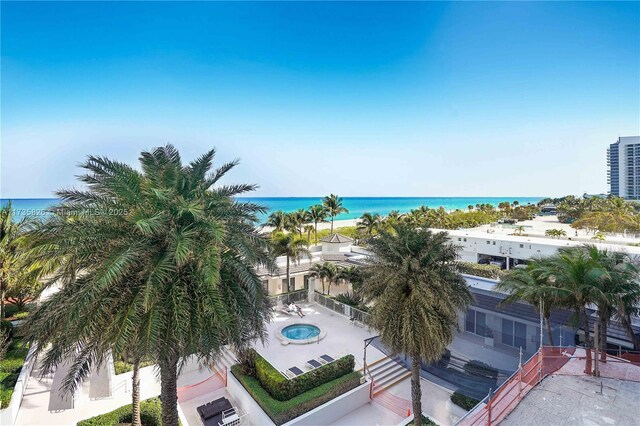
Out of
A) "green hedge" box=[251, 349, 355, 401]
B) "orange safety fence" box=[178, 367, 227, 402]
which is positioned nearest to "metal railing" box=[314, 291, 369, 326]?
"green hedge" box=[251, 349, 355, 401]

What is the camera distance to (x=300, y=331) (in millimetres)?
20297

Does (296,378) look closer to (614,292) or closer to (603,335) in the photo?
(603,335)

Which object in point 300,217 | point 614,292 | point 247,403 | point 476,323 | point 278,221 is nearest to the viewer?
point 614,292

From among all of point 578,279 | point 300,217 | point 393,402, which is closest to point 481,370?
point 393,402

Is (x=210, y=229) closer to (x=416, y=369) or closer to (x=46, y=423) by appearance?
(x=416, y=369)

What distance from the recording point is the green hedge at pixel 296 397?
12.5 metres

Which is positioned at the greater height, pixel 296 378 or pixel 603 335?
pixel 603 335

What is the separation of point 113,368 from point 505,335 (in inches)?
773

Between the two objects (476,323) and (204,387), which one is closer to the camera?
(204,387)

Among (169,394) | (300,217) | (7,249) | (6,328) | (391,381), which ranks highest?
(300,217)

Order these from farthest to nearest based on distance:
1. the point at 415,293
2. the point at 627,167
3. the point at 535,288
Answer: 1. the point at 627,167
2. the point at 535,288
3. the point at 415,293

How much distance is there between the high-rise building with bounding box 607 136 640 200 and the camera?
112 metres

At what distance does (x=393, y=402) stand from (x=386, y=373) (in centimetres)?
178

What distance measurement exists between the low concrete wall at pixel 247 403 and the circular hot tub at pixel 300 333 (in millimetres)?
3911
